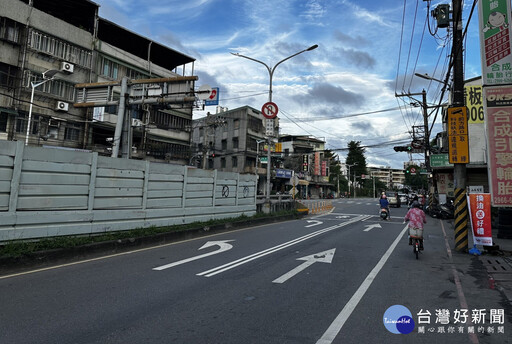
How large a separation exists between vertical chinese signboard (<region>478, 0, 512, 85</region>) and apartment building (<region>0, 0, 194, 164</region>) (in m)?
12.8

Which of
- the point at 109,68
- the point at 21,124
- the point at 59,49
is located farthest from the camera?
the point at 109,68

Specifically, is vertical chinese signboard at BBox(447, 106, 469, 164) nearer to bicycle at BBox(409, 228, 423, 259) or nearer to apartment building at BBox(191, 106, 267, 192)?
bicycle at BBox(409, 228, 423, 259)

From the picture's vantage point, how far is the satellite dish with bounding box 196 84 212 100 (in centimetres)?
1669

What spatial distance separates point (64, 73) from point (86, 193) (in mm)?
19605

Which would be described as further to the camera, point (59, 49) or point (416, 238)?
point (59, 49)

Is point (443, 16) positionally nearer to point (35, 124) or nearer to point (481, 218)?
point (481, 218)

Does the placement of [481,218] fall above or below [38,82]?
below

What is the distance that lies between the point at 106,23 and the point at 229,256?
2810cm

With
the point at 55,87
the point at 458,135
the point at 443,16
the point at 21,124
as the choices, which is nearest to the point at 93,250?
the point at 458,135

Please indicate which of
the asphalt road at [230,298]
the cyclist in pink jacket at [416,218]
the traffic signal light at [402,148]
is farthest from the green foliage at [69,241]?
the traffic signal light at [402,148]

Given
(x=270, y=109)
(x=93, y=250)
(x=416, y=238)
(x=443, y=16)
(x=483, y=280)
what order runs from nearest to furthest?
(x=483, y=280) → (x=93, y=250) → (x=416, y=238) → (x=443, y=16) → (x=270, y=109)

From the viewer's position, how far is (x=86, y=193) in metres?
8.85

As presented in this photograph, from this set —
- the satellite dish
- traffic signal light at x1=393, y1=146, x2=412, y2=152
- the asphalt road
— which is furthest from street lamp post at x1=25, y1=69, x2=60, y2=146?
traffic signal light at x1=393, y1=146, x2=412, y2=152

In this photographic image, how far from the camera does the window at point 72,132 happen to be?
80.4 feet
